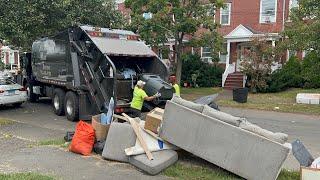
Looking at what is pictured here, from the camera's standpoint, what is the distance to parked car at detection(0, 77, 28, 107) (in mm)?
15945

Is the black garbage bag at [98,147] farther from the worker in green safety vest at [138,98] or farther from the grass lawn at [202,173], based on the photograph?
the worker in green safety vest at [138,98]

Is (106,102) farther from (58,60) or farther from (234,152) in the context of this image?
(234,152)

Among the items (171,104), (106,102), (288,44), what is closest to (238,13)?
(288,44)

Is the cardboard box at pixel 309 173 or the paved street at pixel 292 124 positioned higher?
the cardboard box at pixel 309 173

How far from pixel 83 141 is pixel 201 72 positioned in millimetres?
21247

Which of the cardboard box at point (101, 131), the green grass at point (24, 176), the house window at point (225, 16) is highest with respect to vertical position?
the house window at point (225, 16)

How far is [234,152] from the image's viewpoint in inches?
274

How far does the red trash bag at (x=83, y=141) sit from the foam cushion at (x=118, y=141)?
20.4 inches

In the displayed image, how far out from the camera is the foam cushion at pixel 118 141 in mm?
7762

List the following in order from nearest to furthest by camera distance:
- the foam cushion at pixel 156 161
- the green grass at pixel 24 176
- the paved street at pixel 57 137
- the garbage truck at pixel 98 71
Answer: the green grass at pixel 24 176 < the foam cushion at pixel 156 161 < the paved street at pixel 57 137 < the garbage truck at pixel 98 71

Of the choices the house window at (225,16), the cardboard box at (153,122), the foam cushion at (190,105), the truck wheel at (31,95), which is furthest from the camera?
the house window at (225,16)

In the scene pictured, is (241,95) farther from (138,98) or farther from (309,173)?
(309,173)

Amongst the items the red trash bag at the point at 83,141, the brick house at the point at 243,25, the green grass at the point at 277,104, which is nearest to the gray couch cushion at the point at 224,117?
the red trash bag at the point at 83,141

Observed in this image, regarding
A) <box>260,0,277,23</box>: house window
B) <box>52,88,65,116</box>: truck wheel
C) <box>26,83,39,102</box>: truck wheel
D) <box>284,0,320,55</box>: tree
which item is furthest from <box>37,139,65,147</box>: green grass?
<box>260,0,277,23</box>: house window
